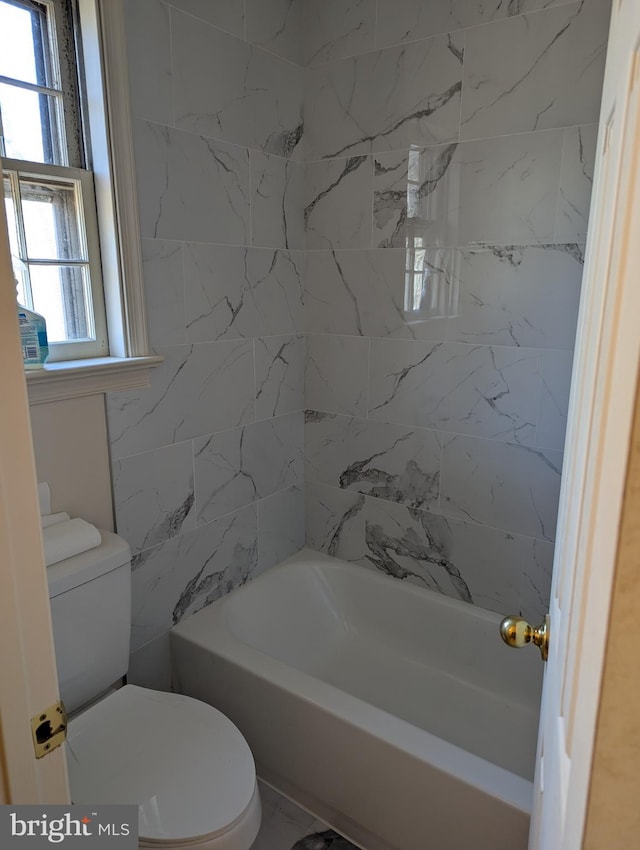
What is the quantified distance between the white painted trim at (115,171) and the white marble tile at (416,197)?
A: 88cm

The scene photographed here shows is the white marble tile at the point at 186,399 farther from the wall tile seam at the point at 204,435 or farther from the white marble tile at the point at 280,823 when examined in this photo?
the white marble tile at the point at 280,823

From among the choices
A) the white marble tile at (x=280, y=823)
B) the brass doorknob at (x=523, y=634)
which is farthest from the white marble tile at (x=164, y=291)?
the white marble tile at (x=280, y=823)

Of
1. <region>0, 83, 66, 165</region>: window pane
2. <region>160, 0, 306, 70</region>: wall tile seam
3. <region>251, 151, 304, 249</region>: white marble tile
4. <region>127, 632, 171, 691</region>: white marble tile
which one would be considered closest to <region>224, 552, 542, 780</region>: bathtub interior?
<region>127, 632, 171, 691</region>: white marble tile

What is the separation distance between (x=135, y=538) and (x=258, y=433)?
626mm

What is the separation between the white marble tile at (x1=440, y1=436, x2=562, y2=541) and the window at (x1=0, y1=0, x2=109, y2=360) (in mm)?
1302

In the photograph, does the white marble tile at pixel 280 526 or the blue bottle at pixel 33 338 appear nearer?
the blue bottle at pixel 33 338

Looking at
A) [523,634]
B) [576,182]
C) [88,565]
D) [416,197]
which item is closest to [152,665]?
[88,565]

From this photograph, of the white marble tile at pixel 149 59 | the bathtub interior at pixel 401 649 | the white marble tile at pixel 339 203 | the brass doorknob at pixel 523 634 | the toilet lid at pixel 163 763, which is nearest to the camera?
the brass doorknob at pixel 523 634

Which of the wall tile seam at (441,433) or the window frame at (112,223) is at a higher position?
the window frame at (112,223)

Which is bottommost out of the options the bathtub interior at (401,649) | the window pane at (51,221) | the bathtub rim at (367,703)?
the bathtub interior at (401,649)

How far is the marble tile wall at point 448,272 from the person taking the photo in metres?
1.78

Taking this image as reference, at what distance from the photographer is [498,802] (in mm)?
1409

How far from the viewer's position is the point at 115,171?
1.65m

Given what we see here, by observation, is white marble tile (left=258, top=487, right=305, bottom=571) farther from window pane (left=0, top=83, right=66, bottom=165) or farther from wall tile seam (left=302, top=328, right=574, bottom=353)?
window pane (left=0, top=83, right=66, bottom=165)
